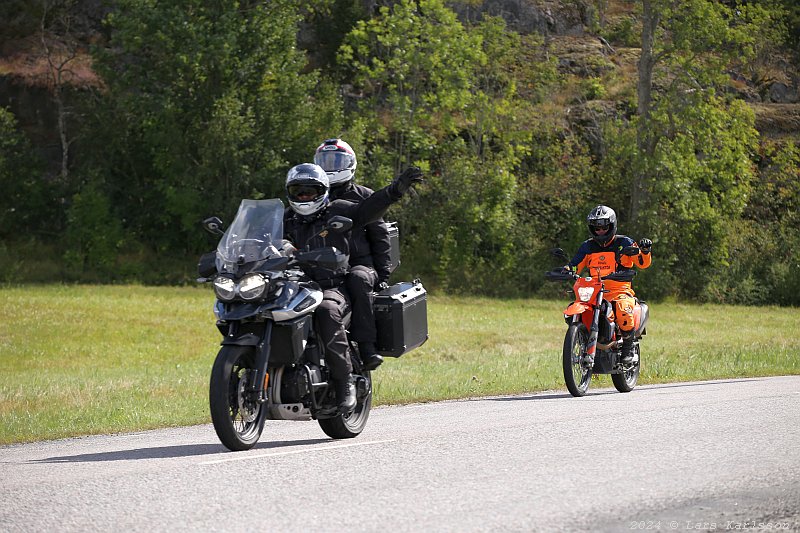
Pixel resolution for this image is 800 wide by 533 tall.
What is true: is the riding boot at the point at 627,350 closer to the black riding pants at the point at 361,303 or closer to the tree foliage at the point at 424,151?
the black riding pants at the point at 361,303

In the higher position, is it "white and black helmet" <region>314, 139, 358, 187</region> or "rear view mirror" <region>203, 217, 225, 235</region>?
"white and black helmet" <region>314, 139, 358, 187</region>

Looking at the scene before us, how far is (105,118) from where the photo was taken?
47625 mm

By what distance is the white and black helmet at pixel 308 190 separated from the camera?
33.3 ft

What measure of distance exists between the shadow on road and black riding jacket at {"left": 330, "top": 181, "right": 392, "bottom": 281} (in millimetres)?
1661

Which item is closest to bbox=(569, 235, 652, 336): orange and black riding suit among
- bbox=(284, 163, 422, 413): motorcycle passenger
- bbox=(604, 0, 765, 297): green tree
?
bbox=(284, 163, 422, 413): motorcycle passenger

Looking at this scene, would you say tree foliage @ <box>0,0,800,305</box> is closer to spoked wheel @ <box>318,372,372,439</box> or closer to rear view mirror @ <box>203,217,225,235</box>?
spoked wheel @ <box>318,372,372,439</box>

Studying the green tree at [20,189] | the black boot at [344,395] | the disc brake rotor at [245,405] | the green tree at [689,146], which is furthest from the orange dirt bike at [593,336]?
the green tree at [20,189]

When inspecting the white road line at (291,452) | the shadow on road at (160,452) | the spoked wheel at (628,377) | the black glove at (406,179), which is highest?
the black glove at (406,179)

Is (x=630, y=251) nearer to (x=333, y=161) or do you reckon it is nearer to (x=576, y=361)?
(x=576, y=361)

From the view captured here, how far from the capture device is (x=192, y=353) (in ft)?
95.7

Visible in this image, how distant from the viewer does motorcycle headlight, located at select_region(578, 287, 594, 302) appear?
1501 cm

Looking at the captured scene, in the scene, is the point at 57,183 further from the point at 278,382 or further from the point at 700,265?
the point at 278,382

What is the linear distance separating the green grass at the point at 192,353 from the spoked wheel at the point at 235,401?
3.42 metres

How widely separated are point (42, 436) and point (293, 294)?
395 cm
